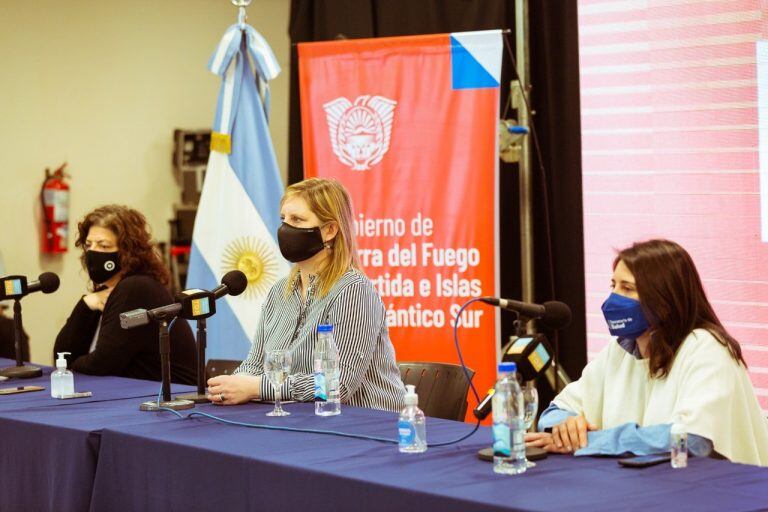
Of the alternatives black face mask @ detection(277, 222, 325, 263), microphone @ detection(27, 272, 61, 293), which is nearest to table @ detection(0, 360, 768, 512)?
black face mask @ detection(277, 222, 325, 263)

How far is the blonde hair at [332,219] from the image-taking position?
322 cm

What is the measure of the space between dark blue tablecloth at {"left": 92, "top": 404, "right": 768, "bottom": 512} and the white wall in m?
4.29

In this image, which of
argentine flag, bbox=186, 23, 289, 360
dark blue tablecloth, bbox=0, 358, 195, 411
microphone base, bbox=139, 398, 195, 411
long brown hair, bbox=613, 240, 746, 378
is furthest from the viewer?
argentine flag, bbox=186, 23, 289, 360

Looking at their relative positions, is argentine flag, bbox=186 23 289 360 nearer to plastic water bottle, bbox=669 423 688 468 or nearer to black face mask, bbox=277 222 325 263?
black face mask, bbox=277 222 325 263

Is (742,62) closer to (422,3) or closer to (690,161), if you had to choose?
(690,161)

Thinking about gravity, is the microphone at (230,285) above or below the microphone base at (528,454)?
above

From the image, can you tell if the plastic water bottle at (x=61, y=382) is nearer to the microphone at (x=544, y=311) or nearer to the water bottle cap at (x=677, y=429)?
the microphone at (x=544, y=311)

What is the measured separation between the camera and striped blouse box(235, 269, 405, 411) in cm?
301

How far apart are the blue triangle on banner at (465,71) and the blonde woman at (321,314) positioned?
1.51 m

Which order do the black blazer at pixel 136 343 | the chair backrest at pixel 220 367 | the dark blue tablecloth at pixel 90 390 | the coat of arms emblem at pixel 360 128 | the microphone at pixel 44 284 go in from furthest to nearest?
1. the coat of arms emblem at pixel 360 128
2. the chair backrest at pixel 220 367
3. the microphone at pixel 44 284
4. the black blazer at pixel 136 343
5. the dark blue tablecloth at pixel 90 390

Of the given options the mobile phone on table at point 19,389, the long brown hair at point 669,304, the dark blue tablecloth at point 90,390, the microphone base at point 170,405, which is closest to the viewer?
the long brown hair at point 669,304

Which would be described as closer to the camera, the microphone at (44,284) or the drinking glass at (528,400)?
the drinking glass at (528,400)

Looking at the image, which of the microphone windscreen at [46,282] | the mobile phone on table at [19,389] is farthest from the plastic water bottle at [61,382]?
the microphone windscreen at [46,282]

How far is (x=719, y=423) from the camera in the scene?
2268mm
